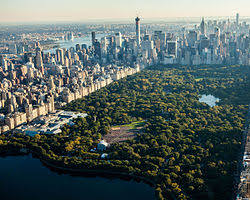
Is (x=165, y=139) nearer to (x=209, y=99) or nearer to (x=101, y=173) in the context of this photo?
(x=101, y=173)

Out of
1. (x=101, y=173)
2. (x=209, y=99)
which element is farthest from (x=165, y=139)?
(x=209, y=99)

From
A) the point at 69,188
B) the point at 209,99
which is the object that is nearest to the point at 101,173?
the point at 69,188

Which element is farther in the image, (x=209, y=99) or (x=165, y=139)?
(x=209, y=99)

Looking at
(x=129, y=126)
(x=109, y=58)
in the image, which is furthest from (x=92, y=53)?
(x=129, y=126)

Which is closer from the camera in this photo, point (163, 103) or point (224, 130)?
point (224, 130)

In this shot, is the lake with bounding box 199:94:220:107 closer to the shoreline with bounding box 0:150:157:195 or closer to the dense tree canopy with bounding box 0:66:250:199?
the dense tree canopy with bounding box 0:66:250:199

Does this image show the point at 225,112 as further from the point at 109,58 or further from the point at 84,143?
the point at 109,58

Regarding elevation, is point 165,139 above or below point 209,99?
below

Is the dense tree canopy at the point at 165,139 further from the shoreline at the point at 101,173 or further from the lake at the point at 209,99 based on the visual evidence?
the lake at the point at 209,99
